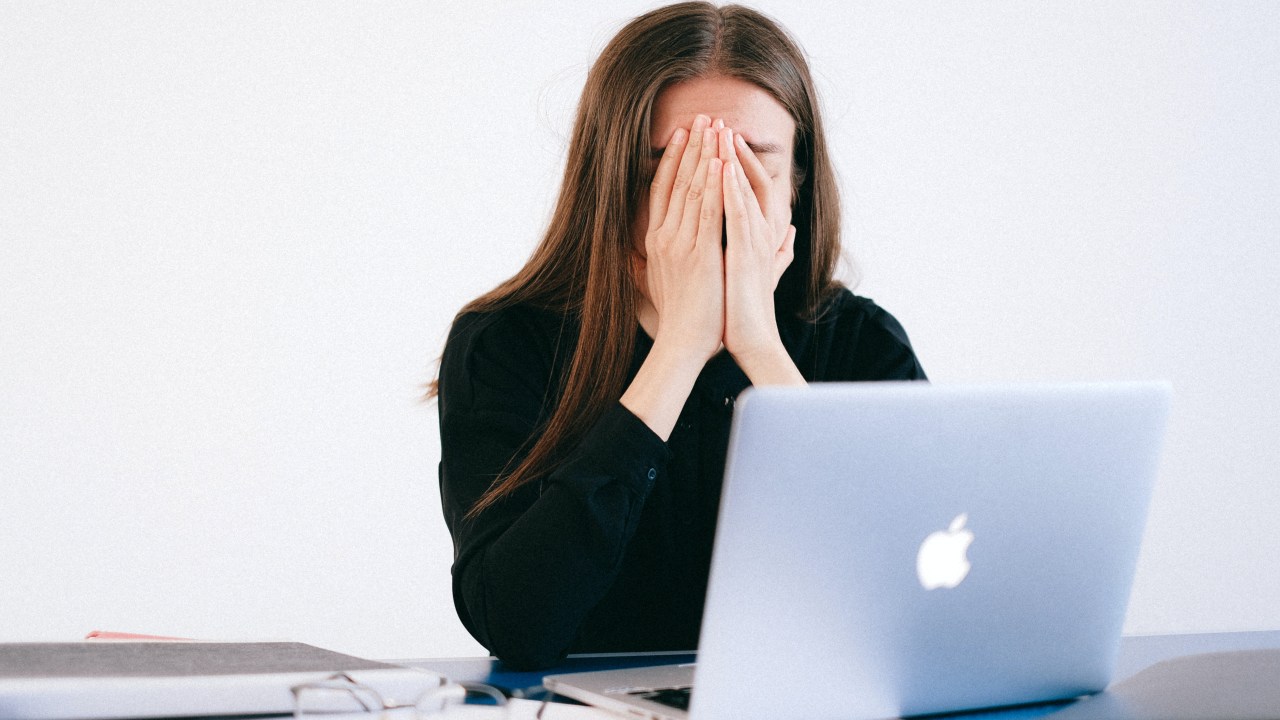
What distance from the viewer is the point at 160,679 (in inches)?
27.4

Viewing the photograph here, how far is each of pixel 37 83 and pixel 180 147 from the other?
0.32 metres

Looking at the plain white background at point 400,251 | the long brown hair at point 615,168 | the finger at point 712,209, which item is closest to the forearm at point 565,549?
the long brown hair at point 615,168

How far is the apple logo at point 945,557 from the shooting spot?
747mm

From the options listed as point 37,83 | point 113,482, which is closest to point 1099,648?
point 113,482

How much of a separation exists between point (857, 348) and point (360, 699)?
93cm

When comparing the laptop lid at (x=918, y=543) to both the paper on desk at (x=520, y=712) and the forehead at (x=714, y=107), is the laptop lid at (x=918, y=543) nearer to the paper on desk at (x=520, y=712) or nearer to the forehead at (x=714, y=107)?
the paper on desk at (x=520, y=712)

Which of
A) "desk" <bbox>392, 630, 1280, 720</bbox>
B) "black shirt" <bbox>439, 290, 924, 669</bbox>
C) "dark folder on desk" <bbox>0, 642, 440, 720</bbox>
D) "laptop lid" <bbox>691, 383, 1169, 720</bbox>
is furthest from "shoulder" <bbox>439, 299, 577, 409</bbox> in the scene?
"laptop lid" <bbox>691, 383, 1169, 720</bbox>

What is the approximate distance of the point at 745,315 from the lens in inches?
50.6

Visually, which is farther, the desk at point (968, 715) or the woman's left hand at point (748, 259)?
the woman's left hand at point (748, 259)

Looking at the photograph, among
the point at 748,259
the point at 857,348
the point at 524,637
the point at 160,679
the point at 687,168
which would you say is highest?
the point at 687,168

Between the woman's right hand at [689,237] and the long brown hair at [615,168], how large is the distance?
42 millimetres

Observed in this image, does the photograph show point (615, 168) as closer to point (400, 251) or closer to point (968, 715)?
point (968, 715)

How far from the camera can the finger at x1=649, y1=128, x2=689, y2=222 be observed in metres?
1.32

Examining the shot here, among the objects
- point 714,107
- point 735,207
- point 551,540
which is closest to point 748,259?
point 735,207
